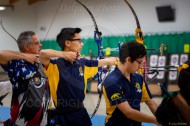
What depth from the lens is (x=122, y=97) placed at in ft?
4.49

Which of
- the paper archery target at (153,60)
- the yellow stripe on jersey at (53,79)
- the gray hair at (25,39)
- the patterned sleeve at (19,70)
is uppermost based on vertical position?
the gray hair at (25,39)

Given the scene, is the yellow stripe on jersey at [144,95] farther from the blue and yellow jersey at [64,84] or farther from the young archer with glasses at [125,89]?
the blue and yellow jersey at [64,84]

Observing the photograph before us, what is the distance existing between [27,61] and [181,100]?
0.91 m

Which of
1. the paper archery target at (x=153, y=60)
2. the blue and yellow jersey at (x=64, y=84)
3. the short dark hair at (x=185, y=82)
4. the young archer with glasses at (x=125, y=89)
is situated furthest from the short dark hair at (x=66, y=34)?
the paper archery target at (x=153, y=60)

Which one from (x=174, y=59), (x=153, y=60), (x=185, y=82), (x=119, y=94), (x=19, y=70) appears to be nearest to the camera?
(x=185, y=82)

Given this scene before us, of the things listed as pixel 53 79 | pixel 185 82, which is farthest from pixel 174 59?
pixel 185 82

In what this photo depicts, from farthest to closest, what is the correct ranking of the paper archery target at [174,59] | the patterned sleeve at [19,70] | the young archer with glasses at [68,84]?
the paper archery target at [174,59] → the young archer with glasses at [68,84] → the patterned sleeve at [19,70]

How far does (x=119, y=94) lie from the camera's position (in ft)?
4.48

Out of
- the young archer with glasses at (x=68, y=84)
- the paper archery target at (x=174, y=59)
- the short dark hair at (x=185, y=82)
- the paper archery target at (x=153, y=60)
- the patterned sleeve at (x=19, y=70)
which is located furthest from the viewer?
the paper archery target at (x=153, y=60)

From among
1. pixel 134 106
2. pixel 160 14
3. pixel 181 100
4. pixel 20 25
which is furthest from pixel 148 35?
pixel 181 100

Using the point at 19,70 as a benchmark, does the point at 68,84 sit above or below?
below

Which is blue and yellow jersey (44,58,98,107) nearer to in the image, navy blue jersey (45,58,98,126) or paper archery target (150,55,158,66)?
navy blue jersey (45,58,98,126)

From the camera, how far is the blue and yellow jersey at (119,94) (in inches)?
54.1

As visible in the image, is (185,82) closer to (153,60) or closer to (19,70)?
(19,70)
